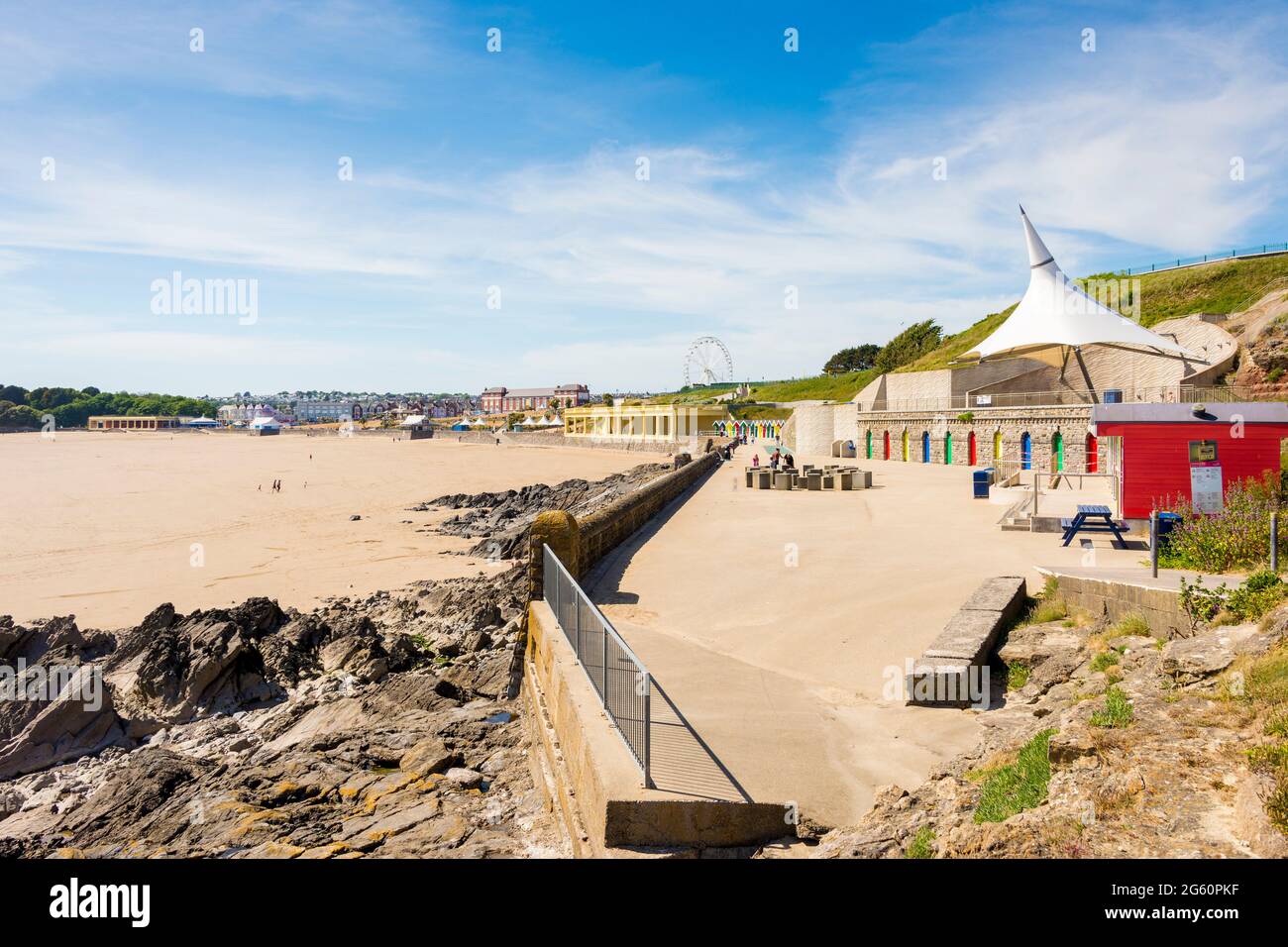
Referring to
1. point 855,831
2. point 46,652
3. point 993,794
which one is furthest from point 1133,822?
point 46,652

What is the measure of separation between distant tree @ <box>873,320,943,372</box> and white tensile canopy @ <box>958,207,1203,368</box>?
40369 mm

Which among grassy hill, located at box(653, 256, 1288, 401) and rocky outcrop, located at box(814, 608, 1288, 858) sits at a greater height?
grassy hill, located at box(653, 256, 1288, 401)

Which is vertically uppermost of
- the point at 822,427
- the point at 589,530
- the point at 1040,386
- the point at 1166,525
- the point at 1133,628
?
the point at 1040,386

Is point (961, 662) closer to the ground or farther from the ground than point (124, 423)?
closer to the ground

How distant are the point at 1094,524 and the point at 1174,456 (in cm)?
220

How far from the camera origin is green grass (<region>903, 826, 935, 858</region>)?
4109 mm

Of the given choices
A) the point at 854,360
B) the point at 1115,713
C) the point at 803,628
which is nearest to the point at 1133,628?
the point at 1115,713

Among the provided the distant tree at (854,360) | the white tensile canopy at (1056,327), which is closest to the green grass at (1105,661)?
the white tensile canopy at (1056,327)

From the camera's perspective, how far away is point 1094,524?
14.1 m

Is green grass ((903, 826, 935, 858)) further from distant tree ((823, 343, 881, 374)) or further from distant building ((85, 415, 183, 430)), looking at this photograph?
distant building ((85, 415, 183, 430))

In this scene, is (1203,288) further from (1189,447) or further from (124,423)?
(124,423)

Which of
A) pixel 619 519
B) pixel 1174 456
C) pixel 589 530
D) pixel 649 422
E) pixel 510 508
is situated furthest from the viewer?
pixel 649 422

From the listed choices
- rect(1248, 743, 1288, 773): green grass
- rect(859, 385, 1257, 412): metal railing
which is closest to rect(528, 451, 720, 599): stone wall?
rect(1248, 743, 1288, 773): green grass
